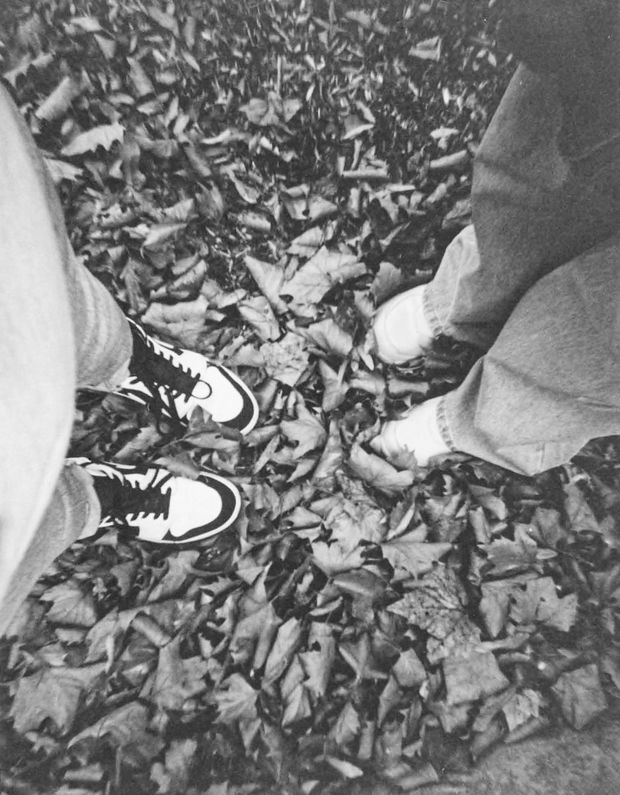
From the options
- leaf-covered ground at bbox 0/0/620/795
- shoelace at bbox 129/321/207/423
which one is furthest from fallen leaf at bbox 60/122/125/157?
shoelace at bbox 129/321/207/423

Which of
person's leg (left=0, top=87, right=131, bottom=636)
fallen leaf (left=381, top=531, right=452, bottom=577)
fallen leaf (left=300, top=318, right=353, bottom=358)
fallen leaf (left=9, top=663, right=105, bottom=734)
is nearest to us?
person's leg (left=0, top=87, right=131, bottom=636)

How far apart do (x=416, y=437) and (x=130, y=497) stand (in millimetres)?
799

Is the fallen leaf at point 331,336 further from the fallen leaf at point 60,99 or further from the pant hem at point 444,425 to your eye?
the fallen leaf at point 60,99

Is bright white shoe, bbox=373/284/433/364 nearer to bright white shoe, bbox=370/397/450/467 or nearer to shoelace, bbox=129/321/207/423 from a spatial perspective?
bright white shoe, bbox=370/397/450/467

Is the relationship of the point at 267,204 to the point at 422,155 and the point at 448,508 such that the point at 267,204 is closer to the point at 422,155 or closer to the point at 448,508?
the point at 422,155

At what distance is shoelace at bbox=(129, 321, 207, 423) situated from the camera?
1.30m

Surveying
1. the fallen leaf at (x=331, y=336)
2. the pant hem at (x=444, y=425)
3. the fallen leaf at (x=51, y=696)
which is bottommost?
the fallen leaf at (x=51, y=696)

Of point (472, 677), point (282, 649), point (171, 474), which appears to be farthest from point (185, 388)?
point (472, 677)

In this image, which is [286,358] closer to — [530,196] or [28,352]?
[530,196]

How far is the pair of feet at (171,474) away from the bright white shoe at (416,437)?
395 mm

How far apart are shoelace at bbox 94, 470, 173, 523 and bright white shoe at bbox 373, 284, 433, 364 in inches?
29.5

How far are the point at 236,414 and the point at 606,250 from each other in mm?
976

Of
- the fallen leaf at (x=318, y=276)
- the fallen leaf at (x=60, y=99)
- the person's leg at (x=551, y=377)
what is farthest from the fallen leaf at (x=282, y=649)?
the fallen leaf at (x=60, y=99)

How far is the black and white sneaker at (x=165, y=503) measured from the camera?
49.5 inches
